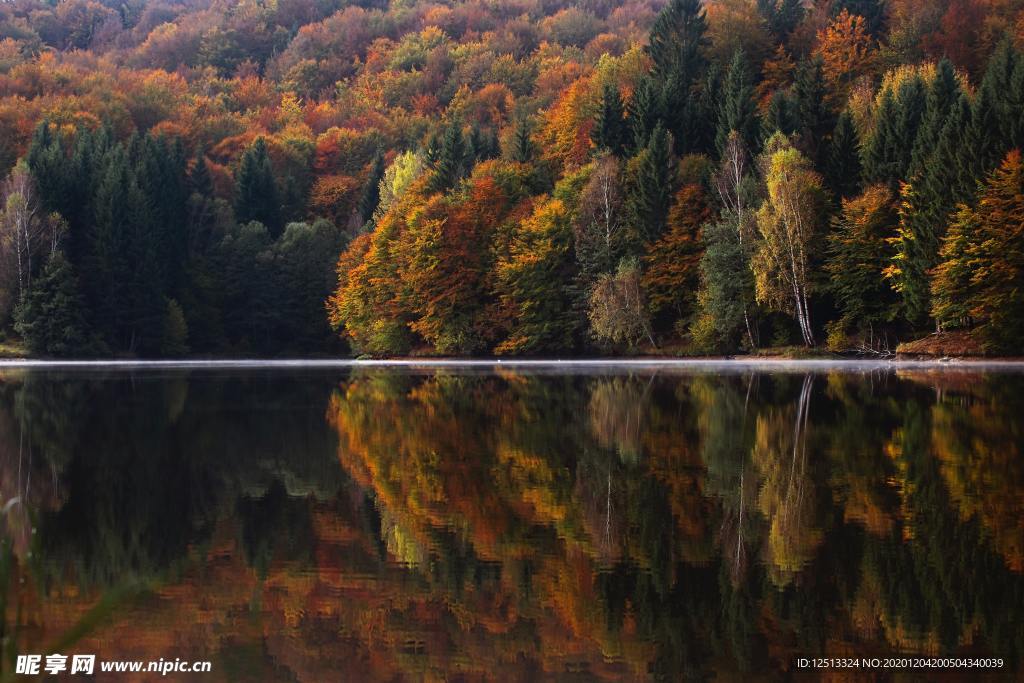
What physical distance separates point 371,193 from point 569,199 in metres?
36.8

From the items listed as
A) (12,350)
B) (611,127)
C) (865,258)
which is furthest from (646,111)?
(12,350)

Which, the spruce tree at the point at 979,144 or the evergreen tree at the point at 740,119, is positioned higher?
the evergreen tree at the point at 740,119

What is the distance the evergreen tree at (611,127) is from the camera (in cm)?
8306

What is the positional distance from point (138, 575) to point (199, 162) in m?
104

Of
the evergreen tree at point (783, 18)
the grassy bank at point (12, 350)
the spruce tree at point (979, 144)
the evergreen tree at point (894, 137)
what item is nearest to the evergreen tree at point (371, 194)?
the grassy bank at point (12, 350)

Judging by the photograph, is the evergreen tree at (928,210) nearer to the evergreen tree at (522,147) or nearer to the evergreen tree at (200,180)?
the evergreen tree at (522,147)

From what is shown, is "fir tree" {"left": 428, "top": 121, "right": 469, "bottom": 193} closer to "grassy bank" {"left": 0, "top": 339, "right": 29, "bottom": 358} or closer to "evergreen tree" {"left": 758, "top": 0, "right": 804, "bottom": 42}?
"evergreen tree" {"left": 758, "top": 0, "right": 804, "bottom": 42}

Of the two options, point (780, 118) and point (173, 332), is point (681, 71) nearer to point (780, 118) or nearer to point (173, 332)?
point (780, 118)

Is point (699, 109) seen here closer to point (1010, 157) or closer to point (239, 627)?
point (1010, 157)

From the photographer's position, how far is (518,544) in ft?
43.4

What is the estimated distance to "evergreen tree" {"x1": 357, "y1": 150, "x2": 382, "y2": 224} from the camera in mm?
111000

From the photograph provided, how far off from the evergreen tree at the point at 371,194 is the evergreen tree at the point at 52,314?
3099 cm

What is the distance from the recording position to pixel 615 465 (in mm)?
19844

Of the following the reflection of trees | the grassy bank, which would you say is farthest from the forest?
the reflection of trees
